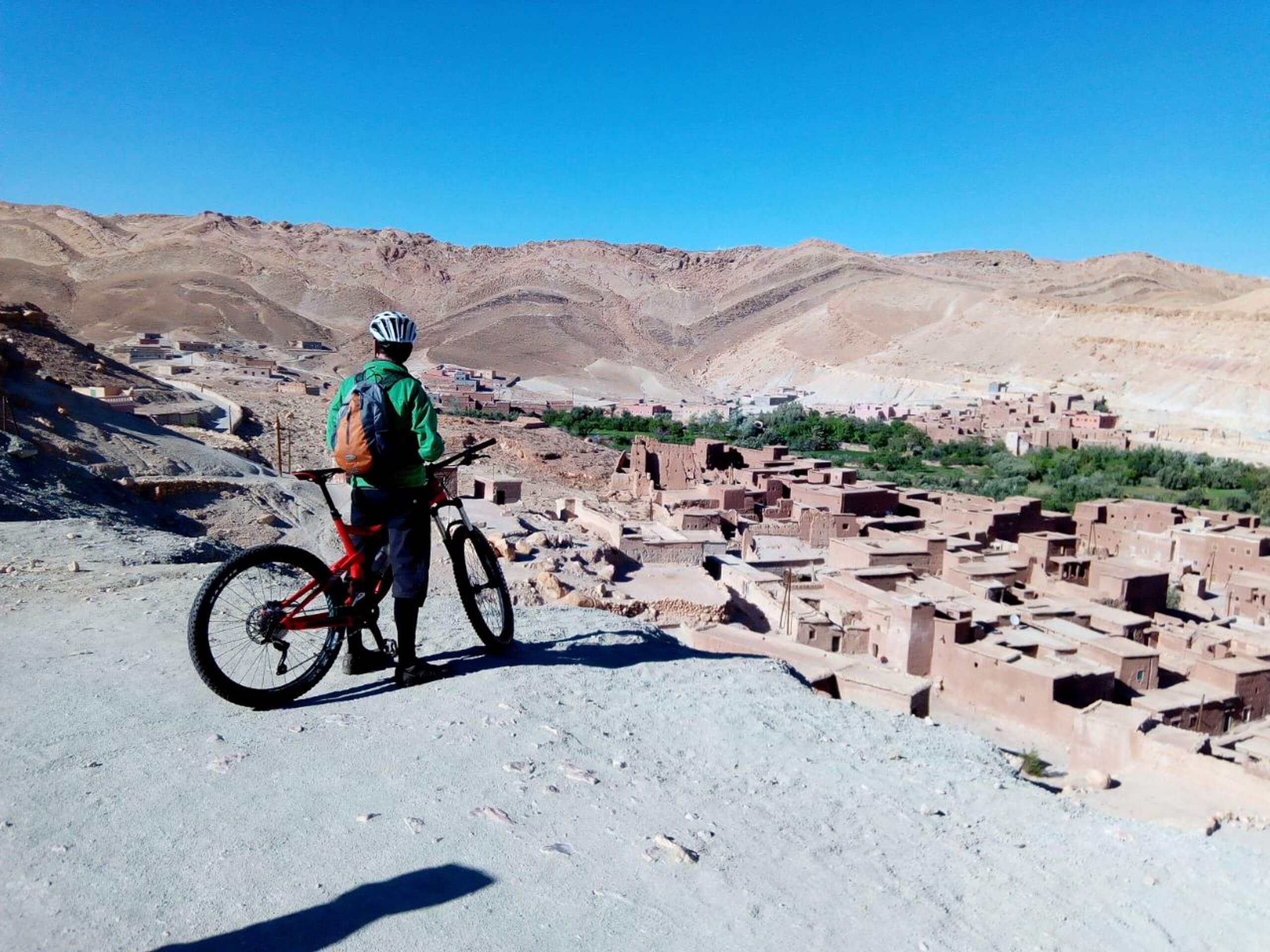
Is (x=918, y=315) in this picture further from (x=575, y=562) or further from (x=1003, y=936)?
(x=1003, y=936)

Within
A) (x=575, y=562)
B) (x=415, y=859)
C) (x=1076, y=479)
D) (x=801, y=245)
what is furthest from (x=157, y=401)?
(x=801, y=245)

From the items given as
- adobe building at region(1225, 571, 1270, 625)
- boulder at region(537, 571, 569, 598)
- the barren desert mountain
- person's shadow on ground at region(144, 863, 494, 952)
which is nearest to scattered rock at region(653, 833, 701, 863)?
person's shadow on ground at region(144, 863, 494, 952)

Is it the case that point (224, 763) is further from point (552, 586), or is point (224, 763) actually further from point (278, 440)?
point (278, 440)

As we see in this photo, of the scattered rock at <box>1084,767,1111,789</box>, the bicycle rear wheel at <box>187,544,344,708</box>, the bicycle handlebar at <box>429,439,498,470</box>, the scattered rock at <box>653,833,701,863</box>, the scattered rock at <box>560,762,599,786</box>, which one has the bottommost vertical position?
the scattered rock at <box>1084,767,1111,789</box>

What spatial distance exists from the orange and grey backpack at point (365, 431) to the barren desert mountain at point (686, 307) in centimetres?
5062

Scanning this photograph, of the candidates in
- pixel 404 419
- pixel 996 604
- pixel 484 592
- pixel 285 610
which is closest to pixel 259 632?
pixel 285 610

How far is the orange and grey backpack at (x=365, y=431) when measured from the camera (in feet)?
11.6

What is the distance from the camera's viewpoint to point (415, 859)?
2.62m

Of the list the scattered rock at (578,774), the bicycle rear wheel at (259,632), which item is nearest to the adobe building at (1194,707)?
the scattered rock at (578,774)

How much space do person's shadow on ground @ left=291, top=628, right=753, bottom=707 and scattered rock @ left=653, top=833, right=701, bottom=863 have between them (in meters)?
1.46

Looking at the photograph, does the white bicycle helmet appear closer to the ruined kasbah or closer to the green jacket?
the green jacket

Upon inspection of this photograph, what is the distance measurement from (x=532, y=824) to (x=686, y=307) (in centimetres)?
9135

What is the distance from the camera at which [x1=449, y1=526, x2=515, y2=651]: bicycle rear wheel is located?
14.1 feet

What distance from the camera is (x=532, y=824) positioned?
293 centimetres
